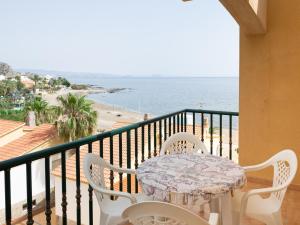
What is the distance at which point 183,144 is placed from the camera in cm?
309

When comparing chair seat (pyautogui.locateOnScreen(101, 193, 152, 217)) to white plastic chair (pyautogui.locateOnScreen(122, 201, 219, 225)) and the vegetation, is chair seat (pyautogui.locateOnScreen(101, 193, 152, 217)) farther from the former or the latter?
the vegetation

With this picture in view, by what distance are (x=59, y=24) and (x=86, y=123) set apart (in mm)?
41271

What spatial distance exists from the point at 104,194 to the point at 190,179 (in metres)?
0.58

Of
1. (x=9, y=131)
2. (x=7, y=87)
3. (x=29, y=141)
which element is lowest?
(x=29, y=141)

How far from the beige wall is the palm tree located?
16825 mm

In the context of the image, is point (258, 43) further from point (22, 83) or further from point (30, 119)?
point (22, 83)

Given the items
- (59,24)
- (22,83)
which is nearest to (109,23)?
(59,24)

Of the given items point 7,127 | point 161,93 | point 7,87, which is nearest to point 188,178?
point 7,127

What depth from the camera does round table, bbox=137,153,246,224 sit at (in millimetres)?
1833

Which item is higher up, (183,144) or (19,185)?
(183,144)

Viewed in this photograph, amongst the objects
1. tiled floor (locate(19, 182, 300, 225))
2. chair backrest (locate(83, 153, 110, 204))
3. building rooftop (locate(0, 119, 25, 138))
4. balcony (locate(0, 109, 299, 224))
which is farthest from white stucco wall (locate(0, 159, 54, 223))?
chair backrest (locate(83, 153, 110, 204))

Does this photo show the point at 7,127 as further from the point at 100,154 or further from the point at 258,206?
the point at 258,206

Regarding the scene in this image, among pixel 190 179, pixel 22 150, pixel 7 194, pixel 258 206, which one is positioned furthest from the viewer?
pixel 22 150

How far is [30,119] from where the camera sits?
79.6 feet
